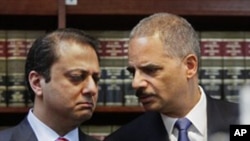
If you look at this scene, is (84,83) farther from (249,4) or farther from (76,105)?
(249,4)

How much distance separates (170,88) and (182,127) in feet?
0.39

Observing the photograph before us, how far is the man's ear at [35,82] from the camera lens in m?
1.83

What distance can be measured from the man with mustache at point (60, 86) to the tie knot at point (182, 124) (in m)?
0.24

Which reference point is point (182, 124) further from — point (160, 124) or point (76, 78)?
point (76, 78)

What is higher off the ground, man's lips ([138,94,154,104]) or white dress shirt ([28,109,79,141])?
man's lips ([138,94,154,104])

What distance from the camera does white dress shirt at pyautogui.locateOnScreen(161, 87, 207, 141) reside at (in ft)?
6.24

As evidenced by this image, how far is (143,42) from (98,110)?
459 millimetres

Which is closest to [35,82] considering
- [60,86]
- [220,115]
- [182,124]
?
[60,86]

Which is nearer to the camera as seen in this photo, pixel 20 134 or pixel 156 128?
pixel 20 134

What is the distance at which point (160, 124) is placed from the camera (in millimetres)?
1940

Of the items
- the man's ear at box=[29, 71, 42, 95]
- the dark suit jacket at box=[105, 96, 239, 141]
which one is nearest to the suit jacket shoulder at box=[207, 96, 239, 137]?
the dark suit jacket at box=[105, 96, 239, 141]

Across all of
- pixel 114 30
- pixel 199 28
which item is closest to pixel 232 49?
pixel 199 28

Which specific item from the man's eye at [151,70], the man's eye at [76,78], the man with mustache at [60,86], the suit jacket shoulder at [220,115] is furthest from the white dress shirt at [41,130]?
the suit jacket shoulder at [220,115]

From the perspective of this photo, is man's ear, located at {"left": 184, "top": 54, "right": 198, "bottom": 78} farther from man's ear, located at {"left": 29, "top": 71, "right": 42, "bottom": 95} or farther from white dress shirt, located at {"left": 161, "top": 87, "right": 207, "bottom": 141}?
man's ear, located at {"left": 29, "top": 71, "right": 42, "bottom": 95}
